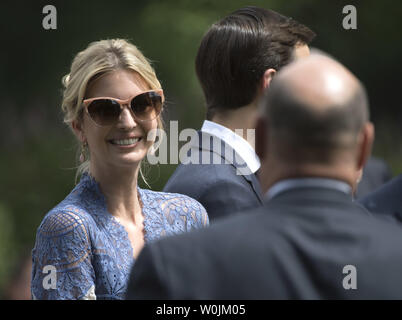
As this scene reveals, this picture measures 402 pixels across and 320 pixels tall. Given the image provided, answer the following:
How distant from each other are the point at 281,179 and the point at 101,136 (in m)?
1.27

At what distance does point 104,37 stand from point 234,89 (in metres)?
6.16

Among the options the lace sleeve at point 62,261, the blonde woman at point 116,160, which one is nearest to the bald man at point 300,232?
the lace sleeve at point 62,261

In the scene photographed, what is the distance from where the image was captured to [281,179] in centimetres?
212

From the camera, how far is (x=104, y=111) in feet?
10.5

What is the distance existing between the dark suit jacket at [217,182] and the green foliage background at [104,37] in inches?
197

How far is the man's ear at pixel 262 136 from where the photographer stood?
85.0 inches

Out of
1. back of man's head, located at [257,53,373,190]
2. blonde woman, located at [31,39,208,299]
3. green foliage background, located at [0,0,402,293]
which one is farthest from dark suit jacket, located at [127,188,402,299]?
green foliage background, located at [0,0,402,293]

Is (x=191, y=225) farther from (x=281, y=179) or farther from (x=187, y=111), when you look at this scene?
(x=187, y=111)

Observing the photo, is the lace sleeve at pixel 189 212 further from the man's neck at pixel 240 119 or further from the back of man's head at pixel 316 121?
the back of man's head at pixel 316 121

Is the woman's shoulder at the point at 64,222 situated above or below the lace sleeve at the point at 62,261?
above

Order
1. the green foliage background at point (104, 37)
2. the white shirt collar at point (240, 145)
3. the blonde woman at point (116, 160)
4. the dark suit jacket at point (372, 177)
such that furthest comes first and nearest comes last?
the green foliage background at point (104, 37)
the dark suit jacket at point (372, 177)
the white shirt collar at point (240, 145)
the blonde woman at point (116, 160)

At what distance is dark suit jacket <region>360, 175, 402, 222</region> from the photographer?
3191 millimetres

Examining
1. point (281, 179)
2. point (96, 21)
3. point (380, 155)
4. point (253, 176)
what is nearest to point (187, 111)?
point (96, 21)

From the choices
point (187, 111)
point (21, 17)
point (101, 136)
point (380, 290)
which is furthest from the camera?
point (21, 17)
